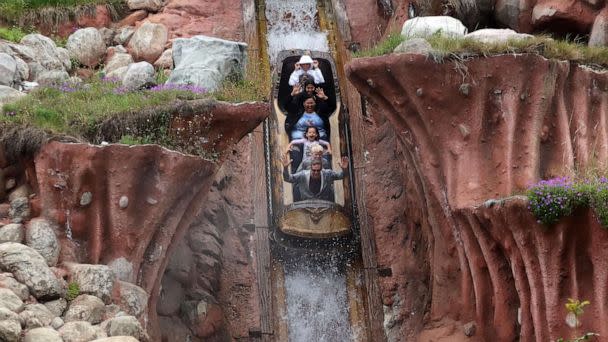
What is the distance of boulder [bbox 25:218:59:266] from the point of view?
13133 millimetres

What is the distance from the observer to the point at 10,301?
11375 millimetres

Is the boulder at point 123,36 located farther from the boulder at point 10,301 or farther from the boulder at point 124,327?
the boulder at point 10,301

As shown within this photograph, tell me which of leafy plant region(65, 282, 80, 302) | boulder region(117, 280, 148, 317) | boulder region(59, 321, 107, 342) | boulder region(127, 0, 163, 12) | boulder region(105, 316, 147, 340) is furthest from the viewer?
boulder region(127, 0, 163, 12)

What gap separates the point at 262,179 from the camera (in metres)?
19.3

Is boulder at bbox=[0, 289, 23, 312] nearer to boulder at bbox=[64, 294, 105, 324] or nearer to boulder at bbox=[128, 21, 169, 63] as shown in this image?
boulder at bbox=[64, 294, 105, 324]

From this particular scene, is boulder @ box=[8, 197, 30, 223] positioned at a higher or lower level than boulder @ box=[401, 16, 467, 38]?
lower

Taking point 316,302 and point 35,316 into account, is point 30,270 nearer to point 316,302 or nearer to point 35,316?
point 35,316

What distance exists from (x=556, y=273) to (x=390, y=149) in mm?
6806

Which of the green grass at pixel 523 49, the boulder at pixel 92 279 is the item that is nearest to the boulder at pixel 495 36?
the green grass at pixel 523 49

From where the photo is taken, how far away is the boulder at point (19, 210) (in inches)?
533

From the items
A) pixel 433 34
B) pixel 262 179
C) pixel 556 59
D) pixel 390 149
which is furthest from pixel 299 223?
pixel 556 59

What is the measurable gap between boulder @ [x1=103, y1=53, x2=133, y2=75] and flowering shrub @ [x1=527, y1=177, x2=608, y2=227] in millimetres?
9426

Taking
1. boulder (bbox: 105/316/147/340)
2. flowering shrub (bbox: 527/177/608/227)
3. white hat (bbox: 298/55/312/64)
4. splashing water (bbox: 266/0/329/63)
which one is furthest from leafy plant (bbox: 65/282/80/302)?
splashing water (bbox: 266/0/329/63)

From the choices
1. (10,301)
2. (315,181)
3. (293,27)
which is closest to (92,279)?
(10,301)
